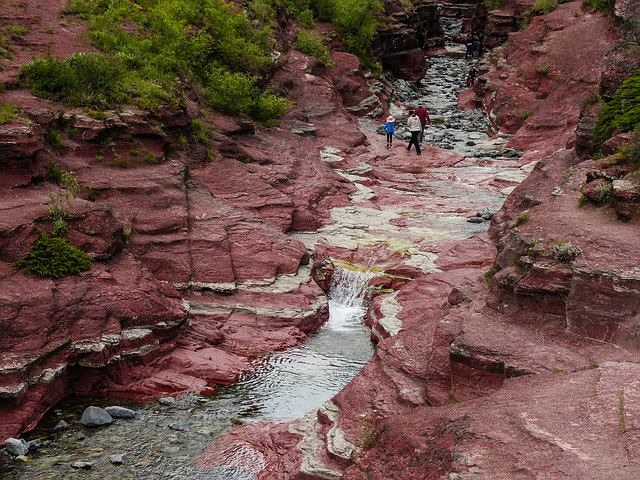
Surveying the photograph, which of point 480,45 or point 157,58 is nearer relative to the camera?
point 157,58

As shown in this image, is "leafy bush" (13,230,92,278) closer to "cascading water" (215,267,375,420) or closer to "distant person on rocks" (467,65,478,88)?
"cascading water" (215,267,375,420)

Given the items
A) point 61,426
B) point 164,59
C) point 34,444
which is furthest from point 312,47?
point 34,444

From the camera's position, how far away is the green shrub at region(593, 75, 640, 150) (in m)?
14.8

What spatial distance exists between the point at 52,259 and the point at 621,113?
1358 cm

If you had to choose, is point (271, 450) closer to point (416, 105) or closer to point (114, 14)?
point (114, 14)

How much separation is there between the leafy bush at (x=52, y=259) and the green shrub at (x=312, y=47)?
23.2 meters

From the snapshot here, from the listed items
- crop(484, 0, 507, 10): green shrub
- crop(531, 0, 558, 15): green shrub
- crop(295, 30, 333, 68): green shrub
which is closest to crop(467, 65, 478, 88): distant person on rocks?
crop(484, 0, 507, 10): green shrub

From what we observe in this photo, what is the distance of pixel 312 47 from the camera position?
33656 mm

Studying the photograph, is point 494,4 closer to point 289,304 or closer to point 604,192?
point 289,304

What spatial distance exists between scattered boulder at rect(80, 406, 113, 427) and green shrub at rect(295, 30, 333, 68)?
84.7 feet

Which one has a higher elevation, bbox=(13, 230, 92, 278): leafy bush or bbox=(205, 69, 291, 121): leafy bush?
bbox=(205, 69, 291, 121): leafy bush

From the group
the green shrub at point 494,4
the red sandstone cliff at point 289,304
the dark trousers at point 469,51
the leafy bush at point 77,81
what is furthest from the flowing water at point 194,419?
the dark trousers at point 469,51

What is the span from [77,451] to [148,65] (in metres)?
13.8

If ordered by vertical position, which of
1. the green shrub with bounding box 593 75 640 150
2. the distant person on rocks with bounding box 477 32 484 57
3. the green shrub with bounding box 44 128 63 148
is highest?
the distant person on rocks with bounding box 477 32 484 57
